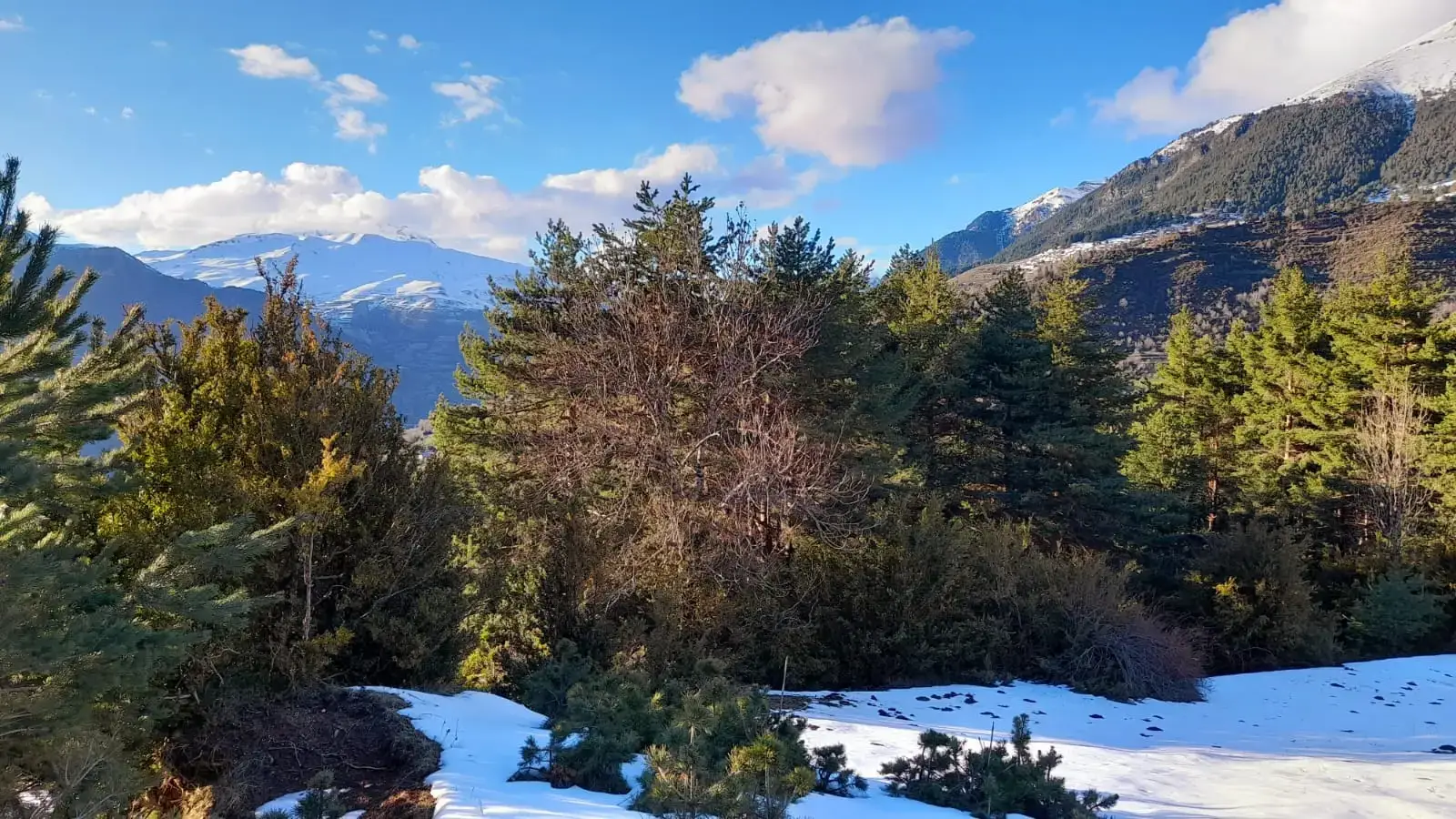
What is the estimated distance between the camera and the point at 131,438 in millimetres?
5492

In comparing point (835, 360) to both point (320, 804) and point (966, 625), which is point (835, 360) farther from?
point (320, 804)

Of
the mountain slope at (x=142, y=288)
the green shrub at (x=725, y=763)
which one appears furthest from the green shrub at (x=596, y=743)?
the mountain slope at (x=142, y=288)

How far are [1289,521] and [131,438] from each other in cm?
2568

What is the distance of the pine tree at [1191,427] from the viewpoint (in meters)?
20.9

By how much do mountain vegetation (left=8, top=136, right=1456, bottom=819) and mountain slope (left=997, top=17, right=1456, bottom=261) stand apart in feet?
362

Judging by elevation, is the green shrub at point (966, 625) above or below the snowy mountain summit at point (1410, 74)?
below

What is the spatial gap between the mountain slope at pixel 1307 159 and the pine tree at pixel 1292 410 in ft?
348

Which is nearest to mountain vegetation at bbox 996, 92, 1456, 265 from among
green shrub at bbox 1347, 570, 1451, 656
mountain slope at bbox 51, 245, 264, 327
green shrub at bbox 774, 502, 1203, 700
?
green shrub at bbox 1347, 570, 1451, 656

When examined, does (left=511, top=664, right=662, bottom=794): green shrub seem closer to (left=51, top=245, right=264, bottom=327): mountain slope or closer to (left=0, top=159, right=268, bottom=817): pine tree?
(left=0, top=159, right=268, bottom=817): pine tree

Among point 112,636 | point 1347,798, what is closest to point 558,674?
point 112,636

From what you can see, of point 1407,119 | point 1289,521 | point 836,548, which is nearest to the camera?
point 836,548

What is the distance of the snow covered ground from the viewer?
4.13 metres

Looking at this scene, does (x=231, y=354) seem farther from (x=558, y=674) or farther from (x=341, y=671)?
(x=558, y=674)

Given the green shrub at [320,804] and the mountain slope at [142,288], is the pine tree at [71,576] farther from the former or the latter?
the mountain slope at [142,288]
